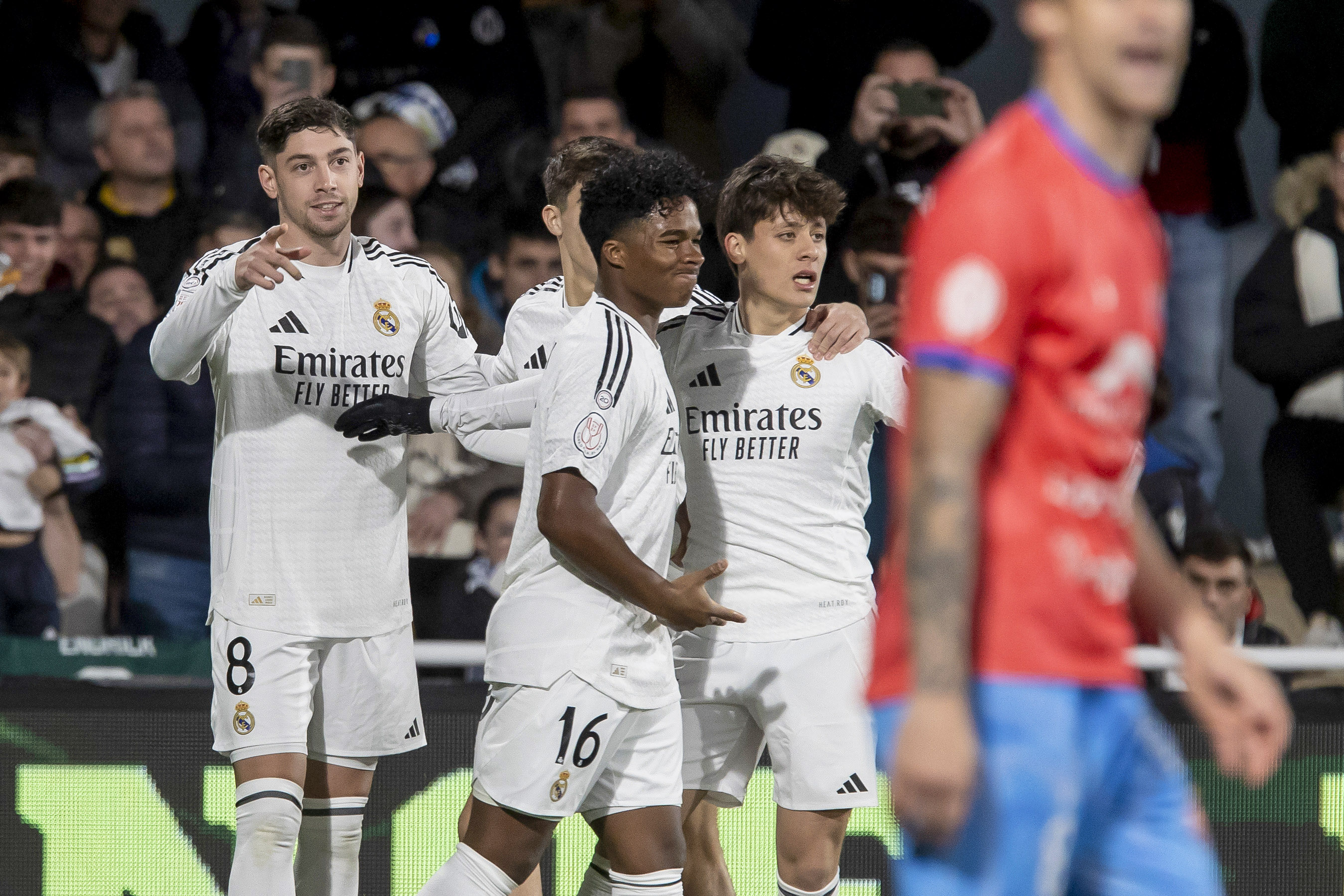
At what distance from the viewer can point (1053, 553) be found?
159 cm

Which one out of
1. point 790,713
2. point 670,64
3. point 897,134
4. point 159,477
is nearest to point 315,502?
point 790,713

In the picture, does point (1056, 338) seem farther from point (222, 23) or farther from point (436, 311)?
point (222, 23)

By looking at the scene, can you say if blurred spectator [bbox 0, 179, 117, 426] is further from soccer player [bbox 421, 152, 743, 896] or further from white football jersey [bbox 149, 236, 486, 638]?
soccer player [bbox 421, 152, 743, 896]

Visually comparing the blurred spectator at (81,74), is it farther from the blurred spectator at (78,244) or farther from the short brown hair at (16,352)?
the short brown hair at (16,352)

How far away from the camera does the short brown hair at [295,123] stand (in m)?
3.60

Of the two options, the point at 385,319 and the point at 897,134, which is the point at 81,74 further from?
the point at 897,134

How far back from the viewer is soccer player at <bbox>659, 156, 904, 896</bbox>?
11.4ft

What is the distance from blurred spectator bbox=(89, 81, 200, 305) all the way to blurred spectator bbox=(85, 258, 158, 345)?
Answer: 0.04 meters

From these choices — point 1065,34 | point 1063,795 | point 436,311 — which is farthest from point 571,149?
point 1063,795

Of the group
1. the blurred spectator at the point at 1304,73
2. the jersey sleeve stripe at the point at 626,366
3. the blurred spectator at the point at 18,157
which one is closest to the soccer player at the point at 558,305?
the jersey sleeve stripe at the point at 626,366

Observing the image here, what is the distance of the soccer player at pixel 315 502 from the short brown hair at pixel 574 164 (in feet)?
1.62

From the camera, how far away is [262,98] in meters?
5.70

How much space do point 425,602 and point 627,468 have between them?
2411 mm

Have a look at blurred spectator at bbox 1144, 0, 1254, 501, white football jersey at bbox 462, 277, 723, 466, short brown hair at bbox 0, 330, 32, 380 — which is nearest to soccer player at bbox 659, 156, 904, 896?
white football jersey at bbox 462, 277, 723, 466
